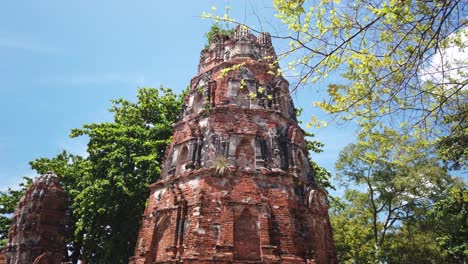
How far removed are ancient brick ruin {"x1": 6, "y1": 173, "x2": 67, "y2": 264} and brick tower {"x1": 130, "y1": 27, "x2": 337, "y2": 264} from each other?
19.1ft

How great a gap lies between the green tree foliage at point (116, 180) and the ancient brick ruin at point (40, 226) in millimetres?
822

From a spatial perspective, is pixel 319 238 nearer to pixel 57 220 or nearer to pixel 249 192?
pixel 249 192

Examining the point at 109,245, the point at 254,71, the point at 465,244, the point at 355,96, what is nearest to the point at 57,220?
the point at 109,245

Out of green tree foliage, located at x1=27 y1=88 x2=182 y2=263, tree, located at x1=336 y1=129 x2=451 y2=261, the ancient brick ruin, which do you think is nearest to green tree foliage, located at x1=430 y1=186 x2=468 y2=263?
tree, located at x1=336 y1=129 x2=451 y2=261

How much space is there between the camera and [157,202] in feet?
37.7

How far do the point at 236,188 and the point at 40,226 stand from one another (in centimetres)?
962

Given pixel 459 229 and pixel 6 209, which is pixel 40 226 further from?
pixel 459 229

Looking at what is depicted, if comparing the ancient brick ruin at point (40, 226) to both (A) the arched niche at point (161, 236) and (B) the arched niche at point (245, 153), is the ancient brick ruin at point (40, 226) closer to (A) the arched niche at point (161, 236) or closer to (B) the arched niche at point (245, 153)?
(A) the arched niche at point (161, 236)

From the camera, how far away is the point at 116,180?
45.0 feet

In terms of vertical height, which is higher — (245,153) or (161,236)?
(245,153)

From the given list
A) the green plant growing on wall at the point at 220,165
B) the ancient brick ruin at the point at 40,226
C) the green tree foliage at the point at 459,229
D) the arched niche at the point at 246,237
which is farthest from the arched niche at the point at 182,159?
the green tree foliage at the point at 459,229

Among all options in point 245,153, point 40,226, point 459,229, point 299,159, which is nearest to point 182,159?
point 245,153

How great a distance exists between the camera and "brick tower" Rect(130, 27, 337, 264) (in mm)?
9508

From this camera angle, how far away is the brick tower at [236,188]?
9.51m
